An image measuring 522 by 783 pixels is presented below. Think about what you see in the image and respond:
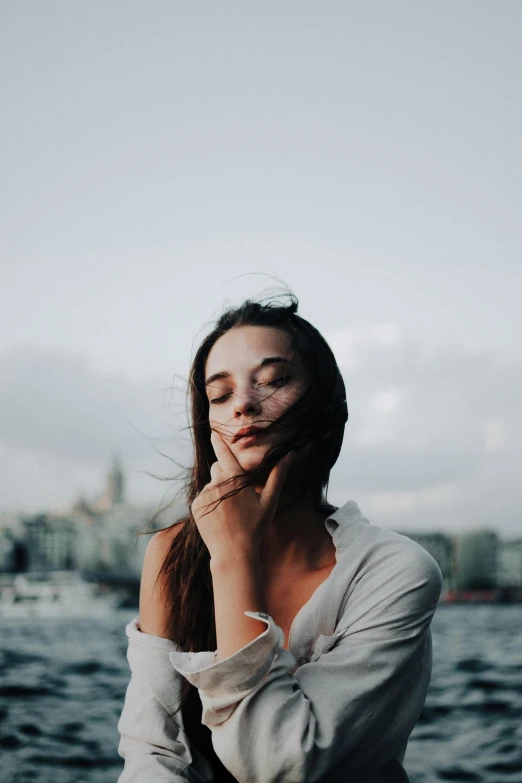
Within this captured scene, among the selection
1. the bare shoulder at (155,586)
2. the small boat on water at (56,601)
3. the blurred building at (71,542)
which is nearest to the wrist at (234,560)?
the bare shoulder at (155,586)

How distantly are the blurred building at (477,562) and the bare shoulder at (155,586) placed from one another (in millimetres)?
91485

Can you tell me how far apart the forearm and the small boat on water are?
186 ft

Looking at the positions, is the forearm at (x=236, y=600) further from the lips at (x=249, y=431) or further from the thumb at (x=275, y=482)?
the lips at (x=249, y=431)

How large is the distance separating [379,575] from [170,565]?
26.2 inches

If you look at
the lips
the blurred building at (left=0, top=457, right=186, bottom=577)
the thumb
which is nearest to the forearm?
the thumb

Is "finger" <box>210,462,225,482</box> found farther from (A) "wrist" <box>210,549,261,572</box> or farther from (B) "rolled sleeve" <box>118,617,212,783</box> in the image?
(B) "rolled sleeve" <box>118,617,212,783</box>

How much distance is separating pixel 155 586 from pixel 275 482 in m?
0.53

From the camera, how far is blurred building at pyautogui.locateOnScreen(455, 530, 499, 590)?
3536 inches

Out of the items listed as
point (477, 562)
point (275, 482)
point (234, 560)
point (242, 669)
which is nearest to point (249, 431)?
point (275, 482)

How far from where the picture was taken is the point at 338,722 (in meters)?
→ 1.72

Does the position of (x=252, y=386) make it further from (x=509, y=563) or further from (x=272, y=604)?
(x=509, y=563)

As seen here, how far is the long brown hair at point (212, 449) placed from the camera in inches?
88.0

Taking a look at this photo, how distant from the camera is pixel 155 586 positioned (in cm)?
231

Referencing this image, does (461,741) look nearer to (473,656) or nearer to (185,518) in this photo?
(185,518)
